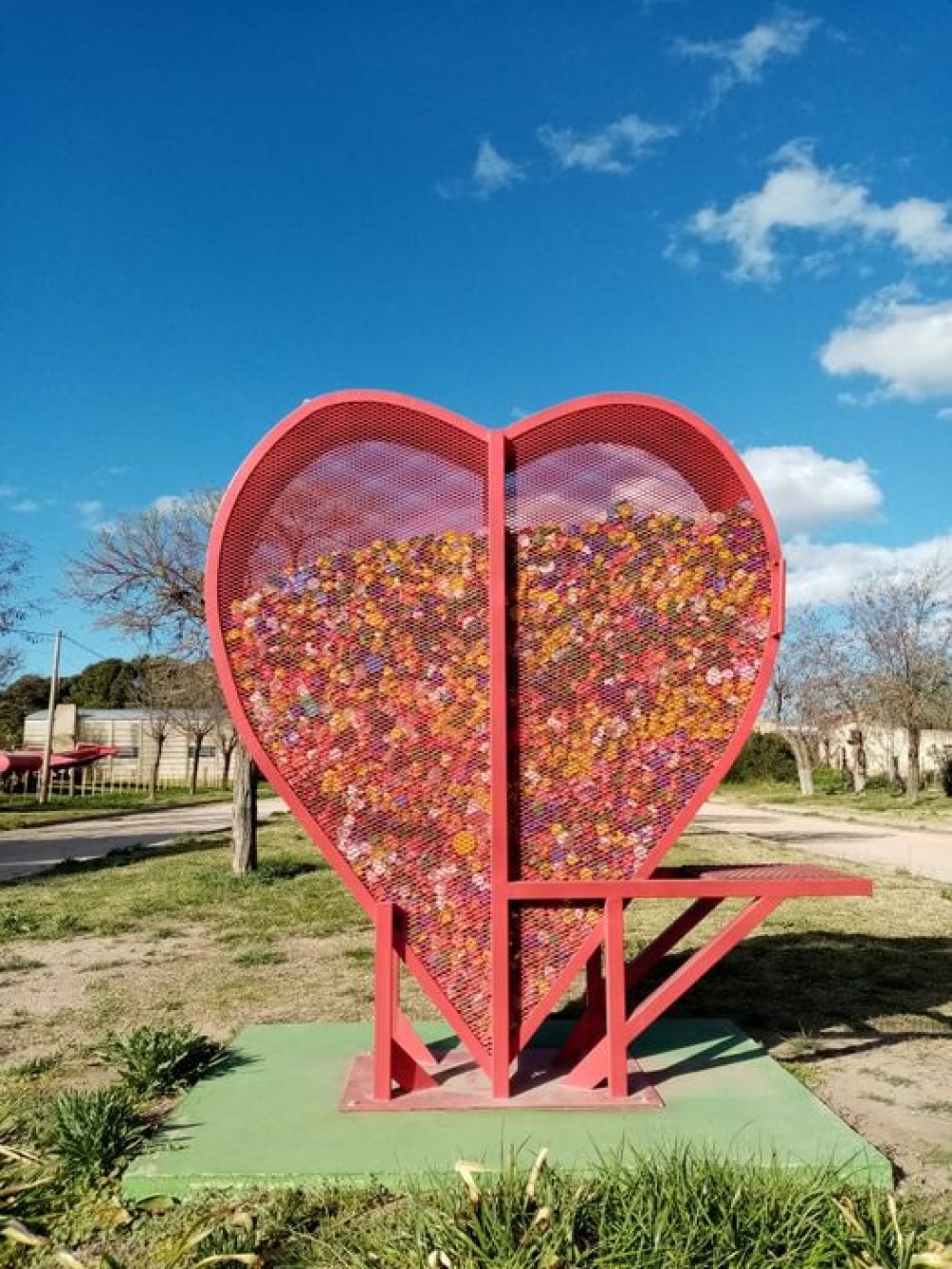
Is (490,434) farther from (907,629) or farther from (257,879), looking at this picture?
(907,629)

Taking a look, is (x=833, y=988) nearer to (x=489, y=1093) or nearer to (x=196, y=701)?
(x=489, y=1093)

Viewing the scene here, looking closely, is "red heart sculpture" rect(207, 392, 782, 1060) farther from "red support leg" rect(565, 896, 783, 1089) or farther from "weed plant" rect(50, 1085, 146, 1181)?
"weed plant" rect(50, 1085, 146, 1181)

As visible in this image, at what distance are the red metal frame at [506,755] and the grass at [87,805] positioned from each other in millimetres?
20903

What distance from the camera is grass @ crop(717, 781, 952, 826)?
1068 inches

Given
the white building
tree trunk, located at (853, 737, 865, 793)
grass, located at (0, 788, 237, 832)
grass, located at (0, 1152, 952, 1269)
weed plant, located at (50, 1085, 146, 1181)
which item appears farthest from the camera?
the white building

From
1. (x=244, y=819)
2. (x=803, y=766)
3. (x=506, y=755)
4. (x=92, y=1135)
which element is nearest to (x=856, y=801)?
(x=803, y=766)

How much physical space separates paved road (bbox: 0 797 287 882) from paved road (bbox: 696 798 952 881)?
36.5ft

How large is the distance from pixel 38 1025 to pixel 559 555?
4356mm

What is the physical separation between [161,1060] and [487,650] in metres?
2.45

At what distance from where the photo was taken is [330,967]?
7.79 metres

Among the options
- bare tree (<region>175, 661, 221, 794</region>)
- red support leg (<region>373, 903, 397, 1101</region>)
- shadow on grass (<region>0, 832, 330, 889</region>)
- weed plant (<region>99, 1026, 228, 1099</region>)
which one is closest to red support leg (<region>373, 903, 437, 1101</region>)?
red support leg (<region>373, 903, 397, 1101</region>)

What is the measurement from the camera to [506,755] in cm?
435

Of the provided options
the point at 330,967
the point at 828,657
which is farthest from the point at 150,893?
the point at 828,657

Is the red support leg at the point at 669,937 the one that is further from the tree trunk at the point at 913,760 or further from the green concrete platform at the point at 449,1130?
the tree trunk at the point at 913,760
